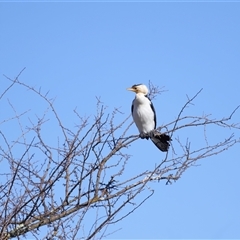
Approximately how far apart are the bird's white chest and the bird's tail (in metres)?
0.46

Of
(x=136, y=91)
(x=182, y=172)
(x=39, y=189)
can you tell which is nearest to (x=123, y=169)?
(x=182, y=172)

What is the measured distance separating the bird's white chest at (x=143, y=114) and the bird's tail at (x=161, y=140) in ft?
1.52

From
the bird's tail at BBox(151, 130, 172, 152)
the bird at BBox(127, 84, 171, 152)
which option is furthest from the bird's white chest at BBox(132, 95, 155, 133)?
the bird's tail at BBox(151, 130, 172, 152)

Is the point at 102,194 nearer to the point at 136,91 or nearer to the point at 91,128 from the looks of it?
the point at 91,128

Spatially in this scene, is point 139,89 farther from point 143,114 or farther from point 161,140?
point 161,140

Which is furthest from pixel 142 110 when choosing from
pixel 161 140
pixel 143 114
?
pixel 161 140

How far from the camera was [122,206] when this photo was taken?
329cm

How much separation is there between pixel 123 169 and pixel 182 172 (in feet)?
1.46

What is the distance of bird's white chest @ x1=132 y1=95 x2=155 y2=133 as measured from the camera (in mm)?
6684

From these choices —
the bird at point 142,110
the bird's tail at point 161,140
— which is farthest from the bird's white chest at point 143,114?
the bird's tail at point 161,140

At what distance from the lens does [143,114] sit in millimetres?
6688

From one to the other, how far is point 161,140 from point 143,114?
0.93 m

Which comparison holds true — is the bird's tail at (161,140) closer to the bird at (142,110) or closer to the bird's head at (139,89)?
the bird at (142,110)

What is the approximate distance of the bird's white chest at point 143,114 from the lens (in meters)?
6.68
